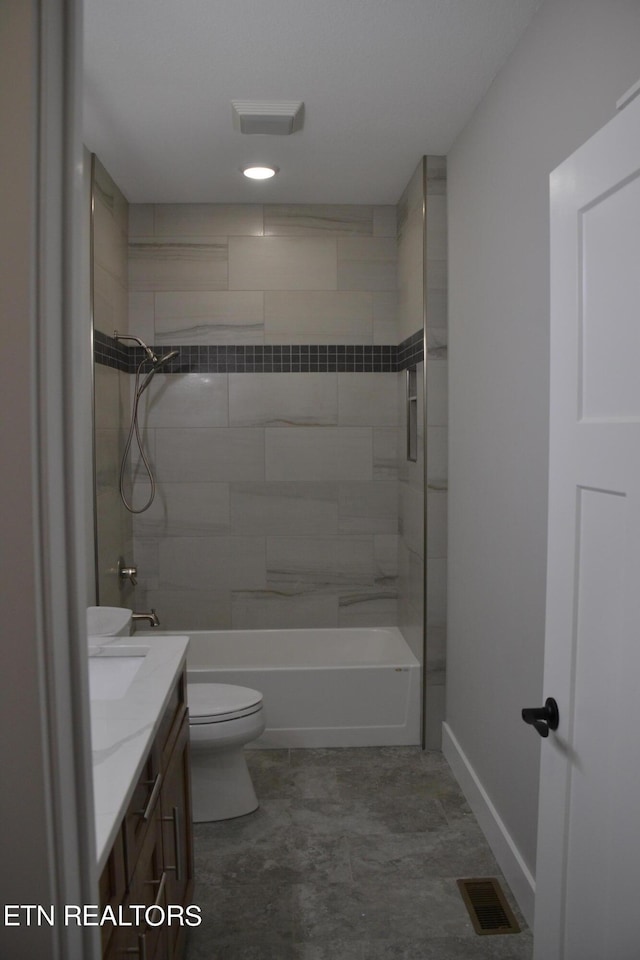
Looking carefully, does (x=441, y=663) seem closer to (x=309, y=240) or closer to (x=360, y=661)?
(x=360, y=661)

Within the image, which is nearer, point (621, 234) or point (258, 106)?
point (621, 234)

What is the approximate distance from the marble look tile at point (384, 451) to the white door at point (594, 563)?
2.71 metres

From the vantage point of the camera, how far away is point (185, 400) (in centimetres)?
412

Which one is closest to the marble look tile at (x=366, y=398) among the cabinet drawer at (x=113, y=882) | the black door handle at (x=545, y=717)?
the black door handle at (x=545, y=717)

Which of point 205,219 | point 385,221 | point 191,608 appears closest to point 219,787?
point 191,608

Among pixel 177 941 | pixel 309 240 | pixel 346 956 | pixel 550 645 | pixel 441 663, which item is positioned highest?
pixel 309 240

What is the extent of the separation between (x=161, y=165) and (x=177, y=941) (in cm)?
306

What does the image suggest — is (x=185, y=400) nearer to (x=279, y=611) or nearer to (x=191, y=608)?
(x=191, y=608)

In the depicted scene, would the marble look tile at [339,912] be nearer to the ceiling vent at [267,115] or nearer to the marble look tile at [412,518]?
the marble look tile at [412,518]

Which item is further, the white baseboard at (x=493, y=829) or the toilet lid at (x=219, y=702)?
the toilet lid at (x=219, y=702)

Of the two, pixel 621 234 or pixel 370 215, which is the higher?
pixel 370 215

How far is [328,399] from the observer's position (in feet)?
13.7

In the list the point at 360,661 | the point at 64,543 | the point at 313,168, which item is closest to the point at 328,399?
the point at 313,168

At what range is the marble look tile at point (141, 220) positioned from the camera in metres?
4.04
